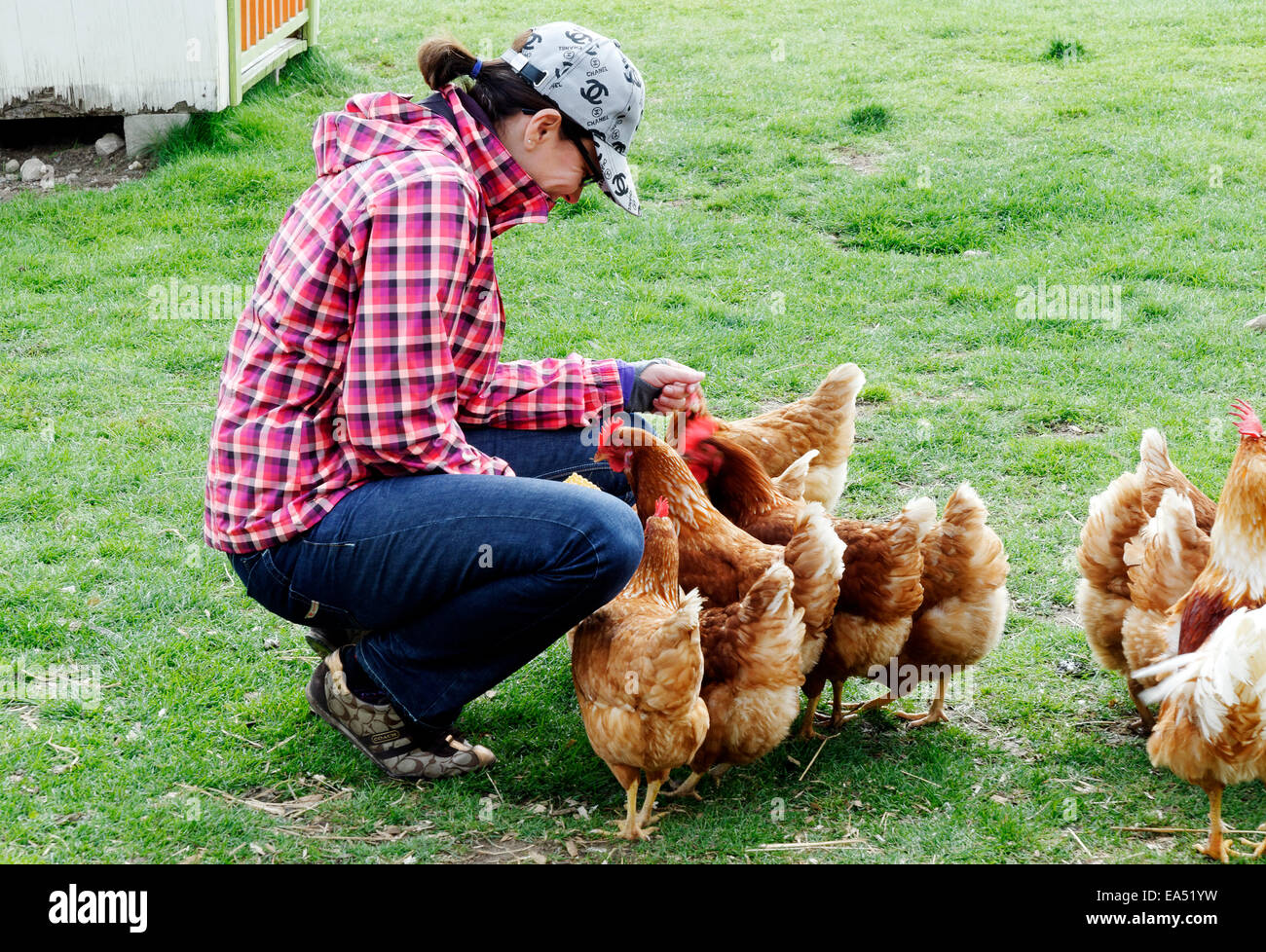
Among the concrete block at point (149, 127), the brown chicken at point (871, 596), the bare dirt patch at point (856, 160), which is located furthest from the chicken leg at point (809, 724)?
the concrete block at point (149, 127)

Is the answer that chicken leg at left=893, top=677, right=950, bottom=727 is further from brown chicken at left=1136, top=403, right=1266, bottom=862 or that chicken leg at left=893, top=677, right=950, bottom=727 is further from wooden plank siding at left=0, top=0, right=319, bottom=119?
wooden plank siding at left=0, top=0, right=319, bottom=119

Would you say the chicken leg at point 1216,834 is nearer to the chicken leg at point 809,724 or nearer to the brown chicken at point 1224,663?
the brown chicken at point 1224,663

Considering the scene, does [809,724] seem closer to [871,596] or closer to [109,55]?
[871,596]

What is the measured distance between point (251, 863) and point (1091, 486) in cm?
366

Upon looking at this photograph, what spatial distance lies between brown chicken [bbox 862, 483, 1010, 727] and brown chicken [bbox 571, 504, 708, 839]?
804mm

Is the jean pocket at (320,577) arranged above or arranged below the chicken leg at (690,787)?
above

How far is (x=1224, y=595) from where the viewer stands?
10.4 ft

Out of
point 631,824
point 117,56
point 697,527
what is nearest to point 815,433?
point 697,527

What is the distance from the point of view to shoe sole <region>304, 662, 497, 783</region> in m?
3.31

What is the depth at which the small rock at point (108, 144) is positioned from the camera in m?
8.59

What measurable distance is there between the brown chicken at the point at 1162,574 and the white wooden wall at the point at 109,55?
7.16 m

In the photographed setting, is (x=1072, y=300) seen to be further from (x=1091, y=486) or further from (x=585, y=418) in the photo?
(x=585, y=418)

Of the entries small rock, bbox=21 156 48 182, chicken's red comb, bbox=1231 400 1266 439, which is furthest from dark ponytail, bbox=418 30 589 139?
small rock, bbox=21 156 48 182

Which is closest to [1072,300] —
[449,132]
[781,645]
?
[781,645]
